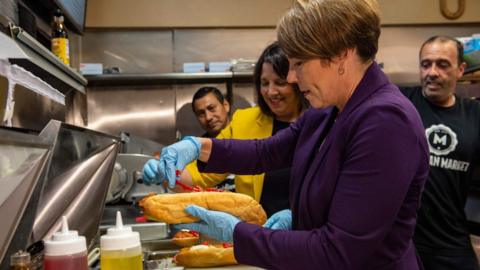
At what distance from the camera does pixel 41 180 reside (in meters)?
0.86

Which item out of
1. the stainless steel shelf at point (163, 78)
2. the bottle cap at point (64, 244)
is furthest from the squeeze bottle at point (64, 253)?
the stainless steel shelf at point (163, 78)

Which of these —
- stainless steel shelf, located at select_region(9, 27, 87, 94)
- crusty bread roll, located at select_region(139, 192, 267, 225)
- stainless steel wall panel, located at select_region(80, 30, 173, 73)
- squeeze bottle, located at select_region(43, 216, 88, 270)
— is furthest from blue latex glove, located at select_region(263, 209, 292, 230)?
stainless steel wall panel, located at select_region(80, 30, 173, 73)

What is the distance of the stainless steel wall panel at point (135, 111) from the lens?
170 inches

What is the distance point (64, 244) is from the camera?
2.61 ft

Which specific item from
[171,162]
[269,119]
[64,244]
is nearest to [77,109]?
[269,119]

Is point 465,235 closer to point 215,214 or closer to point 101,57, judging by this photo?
point 215,214

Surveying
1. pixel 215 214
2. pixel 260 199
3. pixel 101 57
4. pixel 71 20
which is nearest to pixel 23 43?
pixel 215 214

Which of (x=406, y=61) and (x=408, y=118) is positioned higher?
(x=406, y=61)

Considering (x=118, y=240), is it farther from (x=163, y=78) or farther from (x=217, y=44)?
(x=217, y=44)

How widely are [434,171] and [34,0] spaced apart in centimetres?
253

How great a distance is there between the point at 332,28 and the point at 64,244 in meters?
0.74

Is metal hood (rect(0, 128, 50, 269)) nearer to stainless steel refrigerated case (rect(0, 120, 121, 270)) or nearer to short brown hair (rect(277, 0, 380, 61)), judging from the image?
stainless steel refrigerated case (rect(0, 120, 121, 270))

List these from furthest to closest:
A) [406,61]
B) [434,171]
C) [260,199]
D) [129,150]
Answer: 1. [406,61]
2. [129,150]
3. [434,171]
4. [260,199]

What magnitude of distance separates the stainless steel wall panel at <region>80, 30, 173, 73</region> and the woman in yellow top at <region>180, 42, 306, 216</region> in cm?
236
